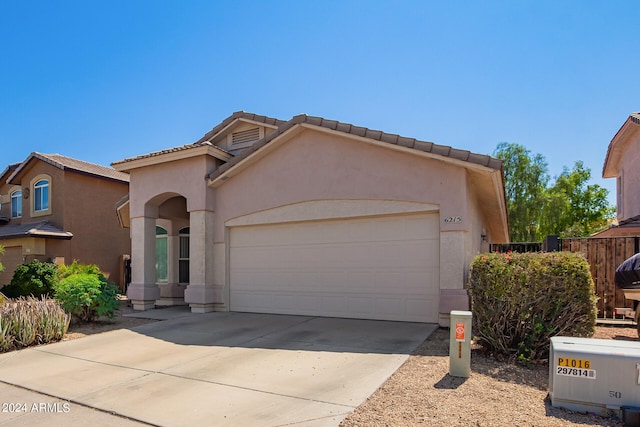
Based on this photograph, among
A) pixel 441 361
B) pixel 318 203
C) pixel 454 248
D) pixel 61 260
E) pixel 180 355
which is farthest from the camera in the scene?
pixel 61 260

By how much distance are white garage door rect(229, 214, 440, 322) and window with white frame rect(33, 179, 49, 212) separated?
13.7m

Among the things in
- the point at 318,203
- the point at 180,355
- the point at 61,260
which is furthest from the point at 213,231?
the point at 61,260

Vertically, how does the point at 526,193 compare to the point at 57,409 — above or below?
above

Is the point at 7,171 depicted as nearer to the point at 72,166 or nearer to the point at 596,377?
the point at 72,166

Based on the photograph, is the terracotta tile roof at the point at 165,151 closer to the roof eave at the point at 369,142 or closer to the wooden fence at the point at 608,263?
the roof eave at the point at 369,142

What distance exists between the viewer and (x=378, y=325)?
371 inches

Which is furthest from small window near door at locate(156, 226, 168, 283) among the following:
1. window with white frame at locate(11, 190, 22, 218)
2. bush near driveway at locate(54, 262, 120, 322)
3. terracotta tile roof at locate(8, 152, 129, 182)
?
window with white frame at locate(11, 190, 22, 218)

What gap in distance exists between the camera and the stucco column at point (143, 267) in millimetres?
13133

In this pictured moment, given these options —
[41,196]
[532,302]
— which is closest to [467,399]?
[532,302]

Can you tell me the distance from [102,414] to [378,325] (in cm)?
584

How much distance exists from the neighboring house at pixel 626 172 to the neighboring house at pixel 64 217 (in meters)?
21.8

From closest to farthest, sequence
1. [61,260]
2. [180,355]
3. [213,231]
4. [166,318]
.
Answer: [180,355] < [166,318] < [213,231] < [61,260]

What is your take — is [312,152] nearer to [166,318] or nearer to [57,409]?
[166,318]

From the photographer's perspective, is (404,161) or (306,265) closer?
(404,161)
